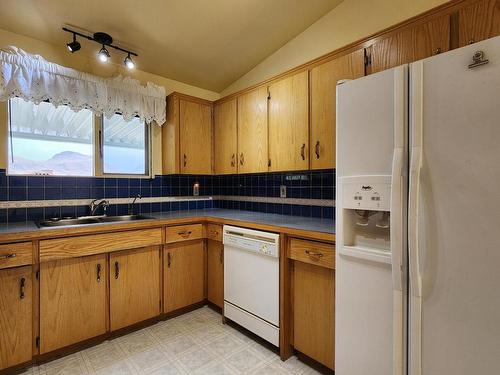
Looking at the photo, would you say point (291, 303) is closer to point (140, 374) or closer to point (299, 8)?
point (140, 374)

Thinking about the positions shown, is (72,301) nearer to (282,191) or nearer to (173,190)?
(173,190)

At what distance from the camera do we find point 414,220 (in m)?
1.01

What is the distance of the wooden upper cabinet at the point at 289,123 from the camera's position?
79.3 inches

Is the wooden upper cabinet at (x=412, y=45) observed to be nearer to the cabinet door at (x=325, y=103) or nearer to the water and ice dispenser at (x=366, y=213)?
the cabinet door at (x=325, y=103)

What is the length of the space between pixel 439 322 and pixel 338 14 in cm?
228

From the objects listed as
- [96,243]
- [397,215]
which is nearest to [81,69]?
[96,243]

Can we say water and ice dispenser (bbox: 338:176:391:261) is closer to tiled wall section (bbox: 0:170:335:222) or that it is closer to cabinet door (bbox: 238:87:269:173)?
tiled wall section (bbox: 0:170:335:222)

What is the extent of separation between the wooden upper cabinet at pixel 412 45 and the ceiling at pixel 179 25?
0.84 meters

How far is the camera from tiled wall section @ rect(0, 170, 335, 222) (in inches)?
82.0

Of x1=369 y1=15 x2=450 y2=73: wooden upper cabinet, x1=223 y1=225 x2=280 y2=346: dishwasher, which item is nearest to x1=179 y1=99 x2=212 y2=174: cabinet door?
x1=223 y1=225 x2=280 y2=346: dishwasher

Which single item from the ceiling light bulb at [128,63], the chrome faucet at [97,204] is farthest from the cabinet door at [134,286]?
the ceiling light bulb at [128,63]

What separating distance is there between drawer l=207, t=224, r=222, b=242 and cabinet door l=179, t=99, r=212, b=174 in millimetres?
687

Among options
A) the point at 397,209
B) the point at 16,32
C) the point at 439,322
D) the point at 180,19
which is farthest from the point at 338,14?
the point at 16,32

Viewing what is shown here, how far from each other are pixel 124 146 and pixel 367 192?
239 centimetres
